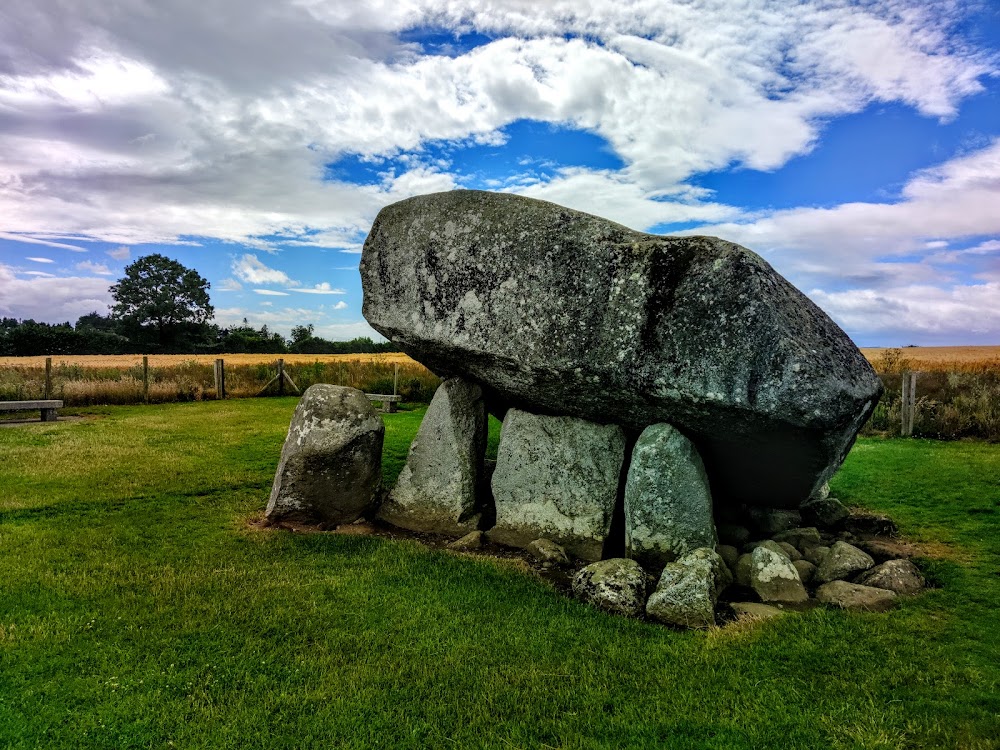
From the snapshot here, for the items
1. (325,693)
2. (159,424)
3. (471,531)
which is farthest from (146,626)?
(159,424)

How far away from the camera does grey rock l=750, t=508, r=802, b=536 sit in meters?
9.14

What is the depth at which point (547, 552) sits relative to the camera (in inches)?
320

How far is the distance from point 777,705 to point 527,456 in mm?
4504

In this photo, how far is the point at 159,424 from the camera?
17.7 m

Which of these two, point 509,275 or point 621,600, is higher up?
point 509,275

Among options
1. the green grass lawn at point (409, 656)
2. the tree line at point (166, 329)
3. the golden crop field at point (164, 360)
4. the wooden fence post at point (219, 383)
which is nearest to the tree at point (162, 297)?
the tree line at point (166, 329)

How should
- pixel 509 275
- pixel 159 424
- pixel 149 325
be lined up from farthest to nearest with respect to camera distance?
pixel 149 325, pixel 159 424, pixel 509 275

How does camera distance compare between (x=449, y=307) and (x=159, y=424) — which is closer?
(x=449, y=307)

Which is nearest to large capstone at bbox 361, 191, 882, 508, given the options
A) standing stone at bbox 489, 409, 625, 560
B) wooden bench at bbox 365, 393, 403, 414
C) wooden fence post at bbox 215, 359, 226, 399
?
standing stone at bbox 489, 409, 625, 560

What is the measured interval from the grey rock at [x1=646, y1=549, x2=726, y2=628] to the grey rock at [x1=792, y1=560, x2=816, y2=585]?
130cm

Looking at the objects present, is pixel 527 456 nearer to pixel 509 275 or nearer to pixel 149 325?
pixel 509 275

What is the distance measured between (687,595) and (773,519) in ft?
10.6

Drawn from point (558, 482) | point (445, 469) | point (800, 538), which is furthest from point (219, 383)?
point (800, 538)

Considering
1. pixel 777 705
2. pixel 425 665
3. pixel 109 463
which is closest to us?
pixel 777 705
